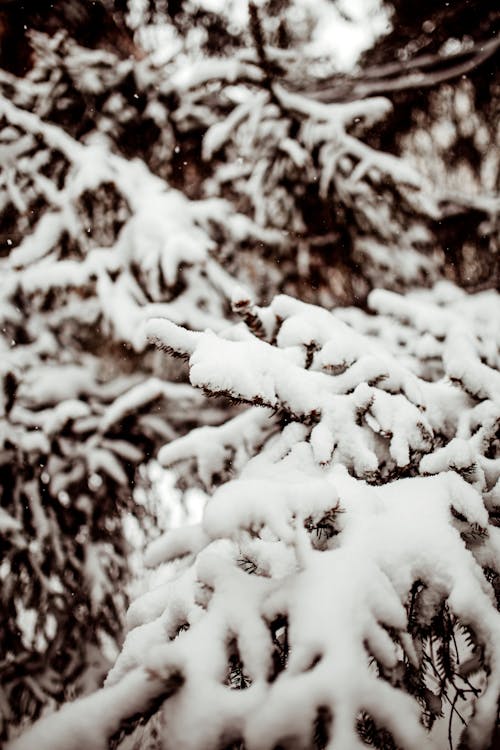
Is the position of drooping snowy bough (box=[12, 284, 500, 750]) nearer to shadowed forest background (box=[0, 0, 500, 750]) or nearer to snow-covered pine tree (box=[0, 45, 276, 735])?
shadowed forest background (box=[0, 0, 500, 750])

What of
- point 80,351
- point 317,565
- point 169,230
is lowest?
Answer: point 80,351

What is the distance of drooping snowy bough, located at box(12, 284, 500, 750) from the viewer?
0.84 meters

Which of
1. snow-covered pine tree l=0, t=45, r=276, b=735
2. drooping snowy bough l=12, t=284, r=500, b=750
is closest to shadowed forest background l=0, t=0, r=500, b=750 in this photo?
snow-covered pine tree l=0, t=45, r=276, b=735

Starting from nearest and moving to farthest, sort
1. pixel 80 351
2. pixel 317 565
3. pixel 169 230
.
→ 1. pixel 317 565
2. pixel 169 230
3. pixel 80 351

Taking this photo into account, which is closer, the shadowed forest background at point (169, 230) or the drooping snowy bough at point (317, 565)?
the drooping snowy bough at point (317, 565)

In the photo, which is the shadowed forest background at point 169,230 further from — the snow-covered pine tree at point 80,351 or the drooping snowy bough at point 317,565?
the drooping snowy bough at point 317,565

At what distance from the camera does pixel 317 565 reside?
3.45 ft

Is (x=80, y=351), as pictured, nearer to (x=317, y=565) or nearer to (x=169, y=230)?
(x=169, y=230)

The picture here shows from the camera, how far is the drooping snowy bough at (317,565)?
845mm

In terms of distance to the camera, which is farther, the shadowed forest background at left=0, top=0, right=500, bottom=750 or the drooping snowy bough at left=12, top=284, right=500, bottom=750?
the shadowed forest background at left=0, top=0, right=500, bottom=750

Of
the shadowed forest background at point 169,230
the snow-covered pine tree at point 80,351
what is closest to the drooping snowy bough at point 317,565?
the shadowed forest background at point 169,230

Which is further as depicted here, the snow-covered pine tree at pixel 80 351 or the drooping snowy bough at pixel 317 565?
the snow-covered pine tree at pixel 80 351

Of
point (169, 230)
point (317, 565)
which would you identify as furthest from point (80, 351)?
point (317, 565)

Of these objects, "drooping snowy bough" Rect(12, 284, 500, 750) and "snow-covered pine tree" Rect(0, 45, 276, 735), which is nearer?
"drooping snowy bough" Rect(12, 284, 500, 750)
